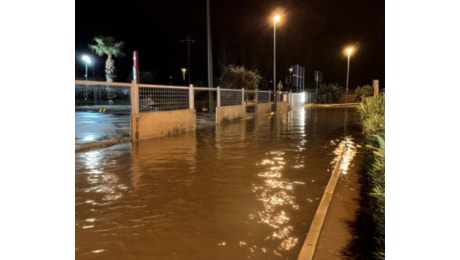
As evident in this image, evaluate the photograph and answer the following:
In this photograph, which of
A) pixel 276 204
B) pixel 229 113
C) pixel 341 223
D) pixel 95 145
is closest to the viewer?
pixel 341 223

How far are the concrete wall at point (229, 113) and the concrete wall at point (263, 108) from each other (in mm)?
3863

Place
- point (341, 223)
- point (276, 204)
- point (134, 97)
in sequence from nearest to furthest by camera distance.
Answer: point (341, 223) < point (276, 204) < point (134, 97)

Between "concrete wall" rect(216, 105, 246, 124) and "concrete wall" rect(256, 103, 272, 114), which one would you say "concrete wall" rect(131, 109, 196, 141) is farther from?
"concrete wall" rect(256, 103, 272, 114)

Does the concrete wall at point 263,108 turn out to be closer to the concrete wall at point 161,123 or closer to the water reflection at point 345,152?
A: the concrete wall at point 161,123

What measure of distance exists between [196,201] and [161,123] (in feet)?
26.4

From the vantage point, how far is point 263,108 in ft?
93.0

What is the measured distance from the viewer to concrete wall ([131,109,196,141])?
1221cm

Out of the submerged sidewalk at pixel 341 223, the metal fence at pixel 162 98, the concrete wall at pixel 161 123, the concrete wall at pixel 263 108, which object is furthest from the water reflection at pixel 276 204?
the concrete wall at pixel 263 108

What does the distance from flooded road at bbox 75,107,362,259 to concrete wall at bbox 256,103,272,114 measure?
1646cm

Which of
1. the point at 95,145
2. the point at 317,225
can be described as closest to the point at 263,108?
the point at 95,145

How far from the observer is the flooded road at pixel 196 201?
410 centimetres

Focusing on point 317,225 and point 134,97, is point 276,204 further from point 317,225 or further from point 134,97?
point 134,97
